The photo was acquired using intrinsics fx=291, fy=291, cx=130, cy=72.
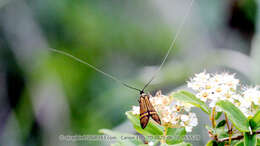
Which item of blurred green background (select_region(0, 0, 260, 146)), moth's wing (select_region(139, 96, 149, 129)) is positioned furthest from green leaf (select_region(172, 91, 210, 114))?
blurred green background (select_region(0, 0, 260, 146))

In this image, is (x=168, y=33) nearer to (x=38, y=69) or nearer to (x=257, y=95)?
(x=38, y=69)

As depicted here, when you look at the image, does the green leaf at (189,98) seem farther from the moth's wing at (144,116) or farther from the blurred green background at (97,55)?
the blurred green background at (97,55)

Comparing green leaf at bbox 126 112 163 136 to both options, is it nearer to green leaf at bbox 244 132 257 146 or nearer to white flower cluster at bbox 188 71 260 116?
white flower cluster at bbox 188 71 260 116

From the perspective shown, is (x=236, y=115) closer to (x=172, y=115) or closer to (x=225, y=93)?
(x=225, y=93)

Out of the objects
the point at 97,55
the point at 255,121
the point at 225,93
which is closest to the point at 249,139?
the point at 255,121

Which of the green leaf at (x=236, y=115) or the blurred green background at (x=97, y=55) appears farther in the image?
the blurred green background at (x=97, y=55)

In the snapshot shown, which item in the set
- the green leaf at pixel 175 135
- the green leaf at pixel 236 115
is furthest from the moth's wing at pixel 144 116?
the green leaf at pixel 236 115
